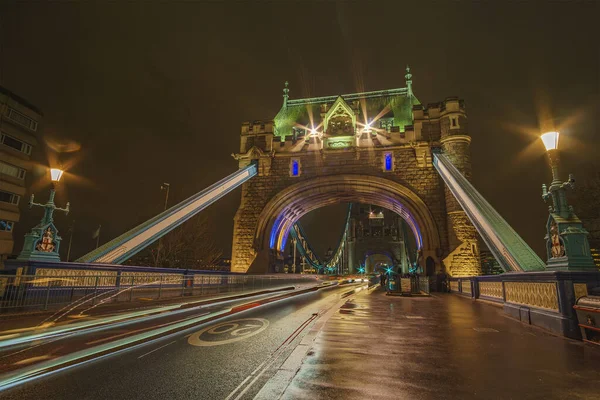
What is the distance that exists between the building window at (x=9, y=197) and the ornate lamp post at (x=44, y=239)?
3453 centimetres

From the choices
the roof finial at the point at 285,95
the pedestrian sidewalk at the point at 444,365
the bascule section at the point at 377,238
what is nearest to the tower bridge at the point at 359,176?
the roof finial at the point at 285,95

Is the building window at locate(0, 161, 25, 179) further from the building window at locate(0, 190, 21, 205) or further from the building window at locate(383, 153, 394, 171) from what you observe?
the building window at locate(383, 153, 394, 171)

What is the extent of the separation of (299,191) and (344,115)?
7.18 m

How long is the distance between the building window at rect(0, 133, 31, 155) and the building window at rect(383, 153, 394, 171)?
40.0 metres

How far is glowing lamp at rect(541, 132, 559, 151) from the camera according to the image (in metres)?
5.60

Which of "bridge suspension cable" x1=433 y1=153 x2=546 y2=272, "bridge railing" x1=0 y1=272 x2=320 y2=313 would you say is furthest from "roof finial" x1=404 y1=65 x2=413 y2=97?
"bridge railing" x1=0 y1=272 x2=320 y2=313

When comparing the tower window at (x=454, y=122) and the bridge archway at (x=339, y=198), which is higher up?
the tower window at (x=454, y=122)

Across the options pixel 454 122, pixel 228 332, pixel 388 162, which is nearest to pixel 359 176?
pixel 388 162

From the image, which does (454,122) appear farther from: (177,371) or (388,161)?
(177,371)

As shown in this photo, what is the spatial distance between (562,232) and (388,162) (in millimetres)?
18137

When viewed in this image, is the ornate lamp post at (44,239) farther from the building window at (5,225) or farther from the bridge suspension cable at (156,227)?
the building window at (5,225)

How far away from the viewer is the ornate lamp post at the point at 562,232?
17.0 ft

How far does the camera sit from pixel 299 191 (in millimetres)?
24031

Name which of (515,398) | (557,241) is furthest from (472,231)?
(515,398)
